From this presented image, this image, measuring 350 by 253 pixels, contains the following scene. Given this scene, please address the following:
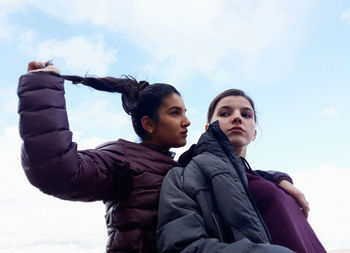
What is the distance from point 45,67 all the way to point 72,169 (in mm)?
589


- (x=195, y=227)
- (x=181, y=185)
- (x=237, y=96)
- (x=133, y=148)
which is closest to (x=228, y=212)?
(x=195, y=227)

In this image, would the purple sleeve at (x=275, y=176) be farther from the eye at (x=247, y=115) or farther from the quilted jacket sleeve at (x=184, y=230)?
the quilted jacket sleeve at (x=184, y=230)

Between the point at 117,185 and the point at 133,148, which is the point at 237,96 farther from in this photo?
the point at 117,185

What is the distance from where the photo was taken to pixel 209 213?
1838 mm

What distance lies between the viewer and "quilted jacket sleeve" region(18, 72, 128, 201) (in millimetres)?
1606

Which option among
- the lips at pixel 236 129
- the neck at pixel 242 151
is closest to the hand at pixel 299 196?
the neck at pixel 242 151

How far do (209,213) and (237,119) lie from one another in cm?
117

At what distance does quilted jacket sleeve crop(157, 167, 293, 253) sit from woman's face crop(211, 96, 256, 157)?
3.03 ft

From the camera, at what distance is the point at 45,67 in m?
1.85

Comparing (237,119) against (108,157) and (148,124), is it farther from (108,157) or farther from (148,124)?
(108,157)

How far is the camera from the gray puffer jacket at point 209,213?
5.51 ft

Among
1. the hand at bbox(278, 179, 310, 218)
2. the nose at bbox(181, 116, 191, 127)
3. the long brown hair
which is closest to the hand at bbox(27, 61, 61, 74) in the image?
the long brown hair

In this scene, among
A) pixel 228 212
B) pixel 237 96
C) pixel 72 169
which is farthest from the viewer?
pixel 237 96

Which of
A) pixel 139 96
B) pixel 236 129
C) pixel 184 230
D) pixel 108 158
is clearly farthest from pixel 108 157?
pixel 236 129
